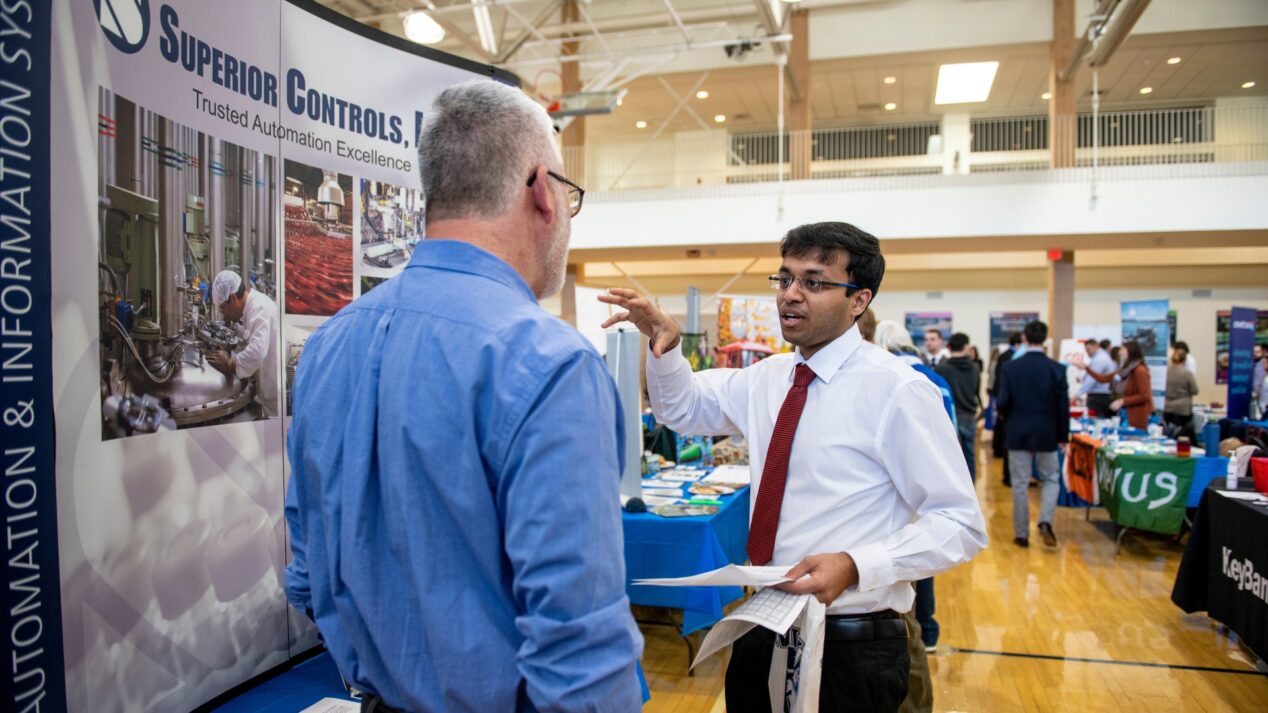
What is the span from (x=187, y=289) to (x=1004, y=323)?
58.4 ft

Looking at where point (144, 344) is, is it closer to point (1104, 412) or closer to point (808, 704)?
point (808, 704)

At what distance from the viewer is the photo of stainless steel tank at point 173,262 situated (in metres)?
1.40

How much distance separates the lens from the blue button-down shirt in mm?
846

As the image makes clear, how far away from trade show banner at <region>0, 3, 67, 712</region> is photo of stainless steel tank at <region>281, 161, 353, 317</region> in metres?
0.67

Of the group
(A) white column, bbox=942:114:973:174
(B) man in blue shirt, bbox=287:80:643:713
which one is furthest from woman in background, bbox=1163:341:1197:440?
(B) man in blue shirt, bbox=287:80:643:713

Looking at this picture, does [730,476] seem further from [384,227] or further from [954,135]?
[954,135]

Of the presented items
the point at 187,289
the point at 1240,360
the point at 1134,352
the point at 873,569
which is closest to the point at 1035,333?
the point at 1134,352

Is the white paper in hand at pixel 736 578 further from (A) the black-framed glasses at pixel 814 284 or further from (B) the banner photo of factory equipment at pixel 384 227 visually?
(B) the banner photo of factory equipment at pixel 384 227

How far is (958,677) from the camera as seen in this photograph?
12.3 ft

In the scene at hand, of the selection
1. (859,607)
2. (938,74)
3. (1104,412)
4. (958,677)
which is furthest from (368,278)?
(938,74)

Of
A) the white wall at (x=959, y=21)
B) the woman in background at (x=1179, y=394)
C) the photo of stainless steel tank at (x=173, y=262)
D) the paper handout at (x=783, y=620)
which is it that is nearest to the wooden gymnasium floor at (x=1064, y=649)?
the paper handout at (x=783, y=620)

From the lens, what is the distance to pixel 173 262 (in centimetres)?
156

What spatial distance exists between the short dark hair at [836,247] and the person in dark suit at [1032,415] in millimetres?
4862

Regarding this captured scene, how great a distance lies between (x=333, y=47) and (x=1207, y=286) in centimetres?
1932
